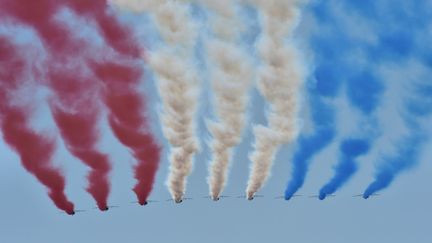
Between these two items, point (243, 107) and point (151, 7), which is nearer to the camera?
point (151, 7)

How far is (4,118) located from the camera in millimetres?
36844

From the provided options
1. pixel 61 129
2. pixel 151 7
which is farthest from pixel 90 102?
pixel 151 7

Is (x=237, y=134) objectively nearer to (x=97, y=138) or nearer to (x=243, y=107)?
(x=243, y=107)

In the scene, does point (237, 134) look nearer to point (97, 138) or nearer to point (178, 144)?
point (178, 144)

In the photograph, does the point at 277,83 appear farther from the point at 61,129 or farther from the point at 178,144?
the point at 61,129

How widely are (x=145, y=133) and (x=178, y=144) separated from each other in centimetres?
145

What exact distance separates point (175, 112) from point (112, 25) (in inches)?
158

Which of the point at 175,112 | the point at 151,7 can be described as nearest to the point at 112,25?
the point at 151,7

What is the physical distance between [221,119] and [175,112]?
5.21ft

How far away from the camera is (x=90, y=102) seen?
3681 centimetres

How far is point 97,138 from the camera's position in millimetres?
37969

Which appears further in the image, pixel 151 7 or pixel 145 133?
pixel 145 133

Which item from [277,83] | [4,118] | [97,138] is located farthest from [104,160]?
[277,83]

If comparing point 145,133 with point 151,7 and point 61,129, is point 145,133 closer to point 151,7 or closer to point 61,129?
point 61,129
